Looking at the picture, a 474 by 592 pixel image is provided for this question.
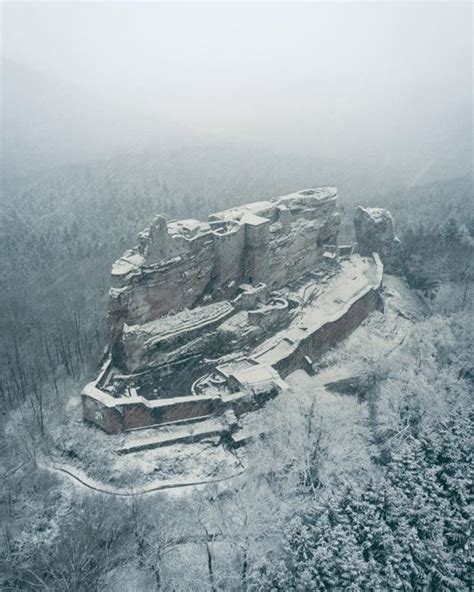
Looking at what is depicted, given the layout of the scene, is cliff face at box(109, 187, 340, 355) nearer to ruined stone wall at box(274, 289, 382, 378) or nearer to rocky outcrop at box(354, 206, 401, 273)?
rocky outcrop at box(354, 206, 401, 273)

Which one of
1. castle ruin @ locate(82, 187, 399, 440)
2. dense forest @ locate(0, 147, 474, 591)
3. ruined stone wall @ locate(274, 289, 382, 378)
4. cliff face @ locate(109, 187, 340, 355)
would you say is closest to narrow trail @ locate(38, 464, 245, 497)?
dense forest @ locate(0, 147, 474, 591)

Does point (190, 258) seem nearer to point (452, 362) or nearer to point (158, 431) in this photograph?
point (158, 431)

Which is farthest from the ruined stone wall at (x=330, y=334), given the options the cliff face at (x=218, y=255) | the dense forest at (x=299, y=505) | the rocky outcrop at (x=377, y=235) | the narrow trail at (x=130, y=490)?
the narrow trail at (x=130, y=490)

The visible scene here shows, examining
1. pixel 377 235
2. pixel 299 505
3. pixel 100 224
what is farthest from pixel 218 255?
pixel 100 224

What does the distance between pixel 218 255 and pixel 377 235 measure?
923 inches

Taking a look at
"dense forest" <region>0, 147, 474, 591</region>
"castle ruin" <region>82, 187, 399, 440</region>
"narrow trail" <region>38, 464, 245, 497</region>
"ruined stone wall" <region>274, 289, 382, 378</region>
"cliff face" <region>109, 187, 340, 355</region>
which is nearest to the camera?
"dense forest" <region>0, 147, 474, 591</region>

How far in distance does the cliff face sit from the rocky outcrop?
5.62 metres

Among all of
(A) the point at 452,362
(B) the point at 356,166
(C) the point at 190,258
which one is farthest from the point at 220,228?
(B) the point at 356,166

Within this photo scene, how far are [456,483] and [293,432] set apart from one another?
344 inches

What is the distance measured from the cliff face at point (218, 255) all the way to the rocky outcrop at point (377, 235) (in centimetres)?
562

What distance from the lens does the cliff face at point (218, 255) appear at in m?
28.8

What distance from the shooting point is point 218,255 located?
3344 centimetres

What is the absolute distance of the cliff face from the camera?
28.8m

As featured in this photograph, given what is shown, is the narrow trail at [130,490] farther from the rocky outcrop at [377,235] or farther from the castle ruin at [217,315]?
the rocky outcrop at [377,235]
